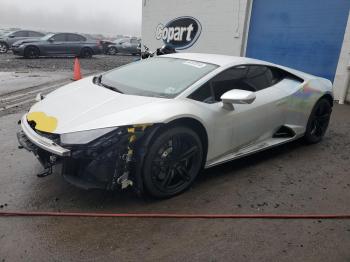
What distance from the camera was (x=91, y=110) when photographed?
3.15 m

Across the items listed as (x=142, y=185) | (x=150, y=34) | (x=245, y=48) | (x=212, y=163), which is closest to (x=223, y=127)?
(x=212, y=163)

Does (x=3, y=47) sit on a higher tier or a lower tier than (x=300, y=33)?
lower

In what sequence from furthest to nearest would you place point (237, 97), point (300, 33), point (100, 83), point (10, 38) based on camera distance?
1. point (10, 38)
2. point (300, 33)
3. point (100, 83)
4. point (237, 97)

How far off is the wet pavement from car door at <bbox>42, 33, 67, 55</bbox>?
50.9 ft

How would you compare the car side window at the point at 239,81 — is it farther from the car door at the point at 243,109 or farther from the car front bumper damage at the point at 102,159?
the car front bumper damage at the point at 102,159

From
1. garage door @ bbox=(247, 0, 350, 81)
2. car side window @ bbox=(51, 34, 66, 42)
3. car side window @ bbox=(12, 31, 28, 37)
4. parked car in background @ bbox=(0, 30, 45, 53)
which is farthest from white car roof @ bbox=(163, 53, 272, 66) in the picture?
car side window @ bbox=(12, 31, 28, 37)

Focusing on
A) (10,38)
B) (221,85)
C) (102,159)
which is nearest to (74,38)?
(10,38)

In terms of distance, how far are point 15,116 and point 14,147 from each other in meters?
1.79

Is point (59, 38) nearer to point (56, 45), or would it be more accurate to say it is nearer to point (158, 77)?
point (56, 45)

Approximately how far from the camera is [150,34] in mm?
16125

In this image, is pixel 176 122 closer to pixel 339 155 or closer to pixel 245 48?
pixel 339 155

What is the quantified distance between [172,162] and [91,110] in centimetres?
86

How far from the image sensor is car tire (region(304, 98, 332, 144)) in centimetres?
491

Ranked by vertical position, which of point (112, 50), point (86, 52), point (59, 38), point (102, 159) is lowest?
point (112, 50)
